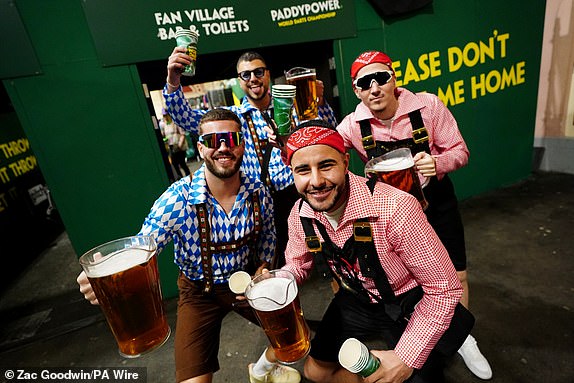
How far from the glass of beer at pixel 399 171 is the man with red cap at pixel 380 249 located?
160 millimetres

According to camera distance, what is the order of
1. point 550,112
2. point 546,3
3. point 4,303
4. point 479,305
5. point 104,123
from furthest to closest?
point 550,112 < point 546,3 < point 4,303 < point 104,123 < point 479,305

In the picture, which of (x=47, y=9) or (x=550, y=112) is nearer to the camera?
(x=47, y=9)

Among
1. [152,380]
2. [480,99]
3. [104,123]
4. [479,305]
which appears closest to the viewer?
[152,380]

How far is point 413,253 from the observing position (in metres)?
1.44

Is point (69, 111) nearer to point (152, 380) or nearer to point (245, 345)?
point (152, 380)

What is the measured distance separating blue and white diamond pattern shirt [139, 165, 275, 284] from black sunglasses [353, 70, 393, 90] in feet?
3.22

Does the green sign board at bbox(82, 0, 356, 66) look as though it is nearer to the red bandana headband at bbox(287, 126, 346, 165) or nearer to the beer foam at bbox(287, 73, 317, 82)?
the beer foam at bbox(287, 73, 317, 82)

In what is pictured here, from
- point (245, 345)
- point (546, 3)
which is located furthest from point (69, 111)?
point (546, 3)

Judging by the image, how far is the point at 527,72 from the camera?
5.14m

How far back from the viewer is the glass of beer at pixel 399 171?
167cm

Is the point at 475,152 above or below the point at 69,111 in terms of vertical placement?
below

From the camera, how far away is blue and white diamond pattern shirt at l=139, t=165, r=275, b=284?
187 centimetres

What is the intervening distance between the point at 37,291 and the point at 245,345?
3826mm

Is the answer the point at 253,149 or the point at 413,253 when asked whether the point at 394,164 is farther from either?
the point at 253,149
